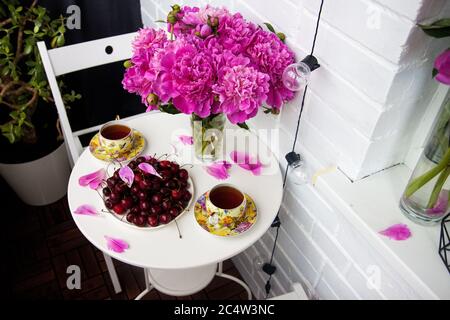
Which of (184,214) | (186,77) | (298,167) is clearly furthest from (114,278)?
(186,77)

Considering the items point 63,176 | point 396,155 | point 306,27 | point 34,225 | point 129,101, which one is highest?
point 306,27

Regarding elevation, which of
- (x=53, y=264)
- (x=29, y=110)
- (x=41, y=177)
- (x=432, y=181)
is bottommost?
(x=53, y=264)

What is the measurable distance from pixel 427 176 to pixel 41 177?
155 cm

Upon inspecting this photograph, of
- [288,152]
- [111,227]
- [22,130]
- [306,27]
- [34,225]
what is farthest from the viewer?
[34,225]

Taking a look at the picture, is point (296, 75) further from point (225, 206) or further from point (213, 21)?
point (225, 206)

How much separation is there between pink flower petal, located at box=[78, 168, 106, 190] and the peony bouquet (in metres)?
0.31

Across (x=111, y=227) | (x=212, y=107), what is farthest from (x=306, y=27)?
(x=111, y=227)

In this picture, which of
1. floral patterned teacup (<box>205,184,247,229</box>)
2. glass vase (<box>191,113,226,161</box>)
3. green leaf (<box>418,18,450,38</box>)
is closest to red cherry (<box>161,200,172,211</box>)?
floral patterned teacup (<box>205,184,247,229</box>)

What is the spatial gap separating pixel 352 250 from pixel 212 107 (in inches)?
19.3

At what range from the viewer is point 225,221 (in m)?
0.92

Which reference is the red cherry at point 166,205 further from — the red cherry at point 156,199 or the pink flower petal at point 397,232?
the pink flower petal at point 397,232

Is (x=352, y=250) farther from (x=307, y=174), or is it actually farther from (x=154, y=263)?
(x=154, y=263)

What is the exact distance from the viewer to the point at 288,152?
1086 mm

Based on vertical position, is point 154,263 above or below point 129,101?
above
